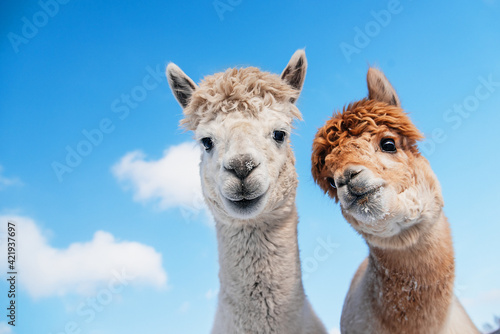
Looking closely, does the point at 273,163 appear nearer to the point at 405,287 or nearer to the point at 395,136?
the point at 395,136

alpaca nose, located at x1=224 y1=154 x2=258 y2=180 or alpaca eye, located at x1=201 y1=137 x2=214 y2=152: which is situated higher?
alpaca eye, located at x1=201 y1=137 x2=214 y2=152

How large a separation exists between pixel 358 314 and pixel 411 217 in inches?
44.8

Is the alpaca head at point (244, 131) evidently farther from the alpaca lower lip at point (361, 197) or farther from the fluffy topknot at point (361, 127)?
the alpaca lower lip at point (361, 197)

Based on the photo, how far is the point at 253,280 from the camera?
363 cm

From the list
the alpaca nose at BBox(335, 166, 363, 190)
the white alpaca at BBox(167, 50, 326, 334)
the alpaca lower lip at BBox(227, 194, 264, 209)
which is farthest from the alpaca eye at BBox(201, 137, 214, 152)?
the alpaca nose at BBox(335, 166, 363, 190)

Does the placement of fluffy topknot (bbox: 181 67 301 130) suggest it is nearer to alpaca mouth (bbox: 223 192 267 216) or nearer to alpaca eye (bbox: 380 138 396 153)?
alpaca mouth (bbox: 223 192 267 216)

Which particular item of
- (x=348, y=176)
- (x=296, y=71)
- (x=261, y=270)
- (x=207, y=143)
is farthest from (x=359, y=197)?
(x=296, y=71)

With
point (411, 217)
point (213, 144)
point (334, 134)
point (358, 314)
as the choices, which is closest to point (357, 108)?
point (334, 134)

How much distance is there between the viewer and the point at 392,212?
10.7 feet

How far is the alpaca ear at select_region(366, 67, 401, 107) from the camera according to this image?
4.04 metres

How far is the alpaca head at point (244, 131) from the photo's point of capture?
3.48m

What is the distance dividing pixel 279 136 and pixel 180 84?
130 centimetres

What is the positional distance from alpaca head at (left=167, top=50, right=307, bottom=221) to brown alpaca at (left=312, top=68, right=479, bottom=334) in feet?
1.30

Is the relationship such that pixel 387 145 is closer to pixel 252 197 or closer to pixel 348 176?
pixel 348 176
